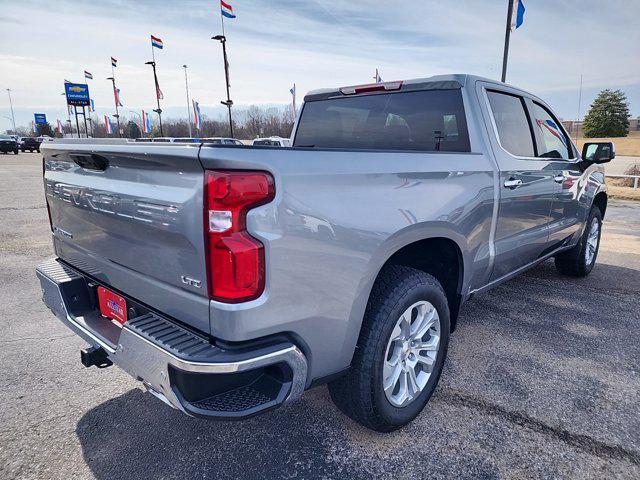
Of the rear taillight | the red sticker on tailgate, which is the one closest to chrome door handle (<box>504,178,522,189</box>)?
the rear taillight

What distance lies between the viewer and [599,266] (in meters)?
5.77

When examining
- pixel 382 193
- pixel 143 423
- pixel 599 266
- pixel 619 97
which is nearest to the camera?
pixel 382 193

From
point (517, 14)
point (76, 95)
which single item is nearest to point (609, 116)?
point (517, 14)

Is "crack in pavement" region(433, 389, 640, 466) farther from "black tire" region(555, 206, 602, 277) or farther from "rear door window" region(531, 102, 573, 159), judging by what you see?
"black tire" region(555, 206, 602, 277)

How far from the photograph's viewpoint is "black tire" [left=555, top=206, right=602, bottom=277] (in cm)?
488

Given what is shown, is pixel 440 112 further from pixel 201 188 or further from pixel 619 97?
pixel 619 97

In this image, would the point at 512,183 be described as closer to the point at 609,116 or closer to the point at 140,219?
the point at 140,219

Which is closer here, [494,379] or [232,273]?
[232,273]

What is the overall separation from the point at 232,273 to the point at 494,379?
7.00ft

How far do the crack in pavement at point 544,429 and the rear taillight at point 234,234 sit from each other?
5.54ft

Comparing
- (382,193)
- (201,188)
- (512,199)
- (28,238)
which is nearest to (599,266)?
(512,199)

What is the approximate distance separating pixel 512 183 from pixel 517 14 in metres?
12.6

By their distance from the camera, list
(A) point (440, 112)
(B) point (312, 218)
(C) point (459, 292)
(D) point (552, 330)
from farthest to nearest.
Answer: (D) point (552, 330) < (A) point (440, 112) < (C) point (459, 292) < (B) point (312, 218)

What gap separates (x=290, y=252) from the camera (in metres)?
1.69
